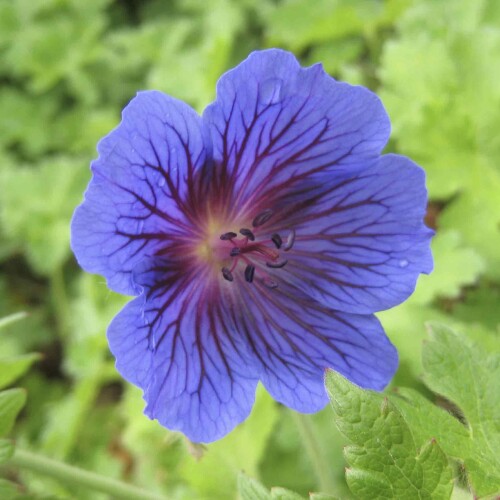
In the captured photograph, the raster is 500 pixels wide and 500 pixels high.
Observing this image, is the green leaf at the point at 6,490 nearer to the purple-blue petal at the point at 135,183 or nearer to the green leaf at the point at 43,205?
the purple-blue petal at the point at 135,183

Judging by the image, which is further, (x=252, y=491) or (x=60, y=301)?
(x=60, y=301)

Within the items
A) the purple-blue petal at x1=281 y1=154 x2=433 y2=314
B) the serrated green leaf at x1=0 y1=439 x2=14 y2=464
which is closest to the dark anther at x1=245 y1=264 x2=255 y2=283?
Result: the purple-blue petal at x1=281 y1=154 x2=433 y2=314

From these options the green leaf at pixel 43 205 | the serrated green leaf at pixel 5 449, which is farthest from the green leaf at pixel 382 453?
the green leaf at pixel 43 205

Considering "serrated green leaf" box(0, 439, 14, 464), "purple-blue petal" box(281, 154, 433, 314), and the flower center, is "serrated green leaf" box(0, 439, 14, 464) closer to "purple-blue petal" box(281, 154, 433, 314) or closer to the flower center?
the flower center

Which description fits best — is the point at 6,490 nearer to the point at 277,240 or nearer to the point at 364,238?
the point at 277,240

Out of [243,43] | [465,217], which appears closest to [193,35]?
[243,43]

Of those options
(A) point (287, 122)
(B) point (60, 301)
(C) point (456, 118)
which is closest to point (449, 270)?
(C) point (456, 118)
